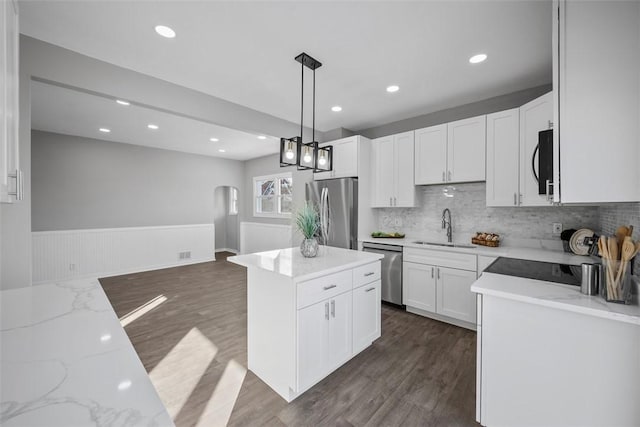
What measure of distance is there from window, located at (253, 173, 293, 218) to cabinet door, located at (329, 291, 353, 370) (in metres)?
4.21

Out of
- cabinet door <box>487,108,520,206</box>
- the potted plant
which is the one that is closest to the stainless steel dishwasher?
cabinet door <box>487,108,520,206</box>

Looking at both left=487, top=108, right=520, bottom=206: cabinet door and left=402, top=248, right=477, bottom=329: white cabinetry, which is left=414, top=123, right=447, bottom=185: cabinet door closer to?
left=487, top=108, right=520, bottom=206: cabinet door

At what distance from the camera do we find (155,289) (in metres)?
4.38

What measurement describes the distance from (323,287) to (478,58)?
2398mm

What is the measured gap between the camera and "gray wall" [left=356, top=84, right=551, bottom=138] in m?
2.97

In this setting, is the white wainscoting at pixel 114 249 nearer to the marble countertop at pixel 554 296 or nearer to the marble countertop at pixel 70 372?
the marble countertop at pixel 70 372

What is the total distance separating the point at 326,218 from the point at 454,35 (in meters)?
2.60

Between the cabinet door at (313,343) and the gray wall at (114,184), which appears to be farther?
the gray wall at (114,184)

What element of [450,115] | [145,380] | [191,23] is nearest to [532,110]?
[450,115]

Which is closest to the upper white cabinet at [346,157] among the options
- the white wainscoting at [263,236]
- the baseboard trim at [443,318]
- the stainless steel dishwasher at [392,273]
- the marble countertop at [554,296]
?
the stainless steel dishwasher at [392,273]

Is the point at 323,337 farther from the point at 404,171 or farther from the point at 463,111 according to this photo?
the point at 463,111

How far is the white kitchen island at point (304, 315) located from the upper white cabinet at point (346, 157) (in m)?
1.83

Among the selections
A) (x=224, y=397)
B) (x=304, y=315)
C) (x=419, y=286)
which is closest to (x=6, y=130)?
(x=304, y=315)

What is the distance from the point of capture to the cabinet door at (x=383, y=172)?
3826 millimetres
